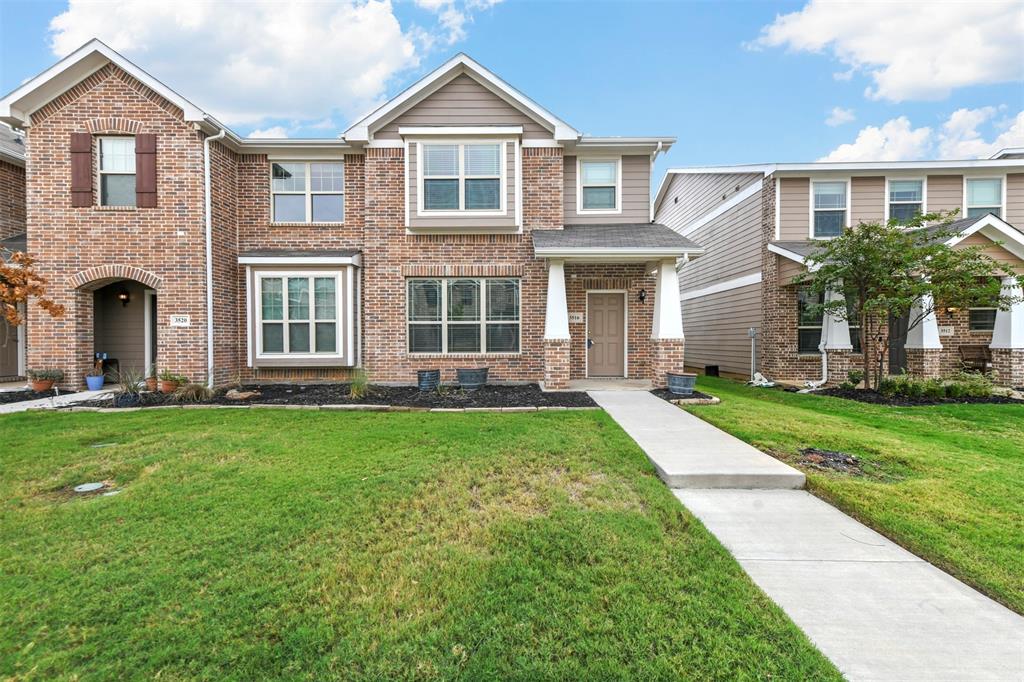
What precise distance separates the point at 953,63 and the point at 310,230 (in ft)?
76.5

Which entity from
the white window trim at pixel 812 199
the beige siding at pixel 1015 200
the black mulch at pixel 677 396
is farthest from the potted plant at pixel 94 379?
the beige siding at pixel 1015 200

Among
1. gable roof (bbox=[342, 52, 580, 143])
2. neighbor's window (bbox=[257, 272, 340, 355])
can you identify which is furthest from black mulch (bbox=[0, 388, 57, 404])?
gable roof (bbox=[342, 52, 580, 143])

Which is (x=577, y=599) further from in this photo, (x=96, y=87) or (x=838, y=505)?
(x=96, y=87)

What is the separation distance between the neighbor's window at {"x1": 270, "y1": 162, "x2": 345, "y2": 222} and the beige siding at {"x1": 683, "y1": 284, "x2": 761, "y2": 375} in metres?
11.9

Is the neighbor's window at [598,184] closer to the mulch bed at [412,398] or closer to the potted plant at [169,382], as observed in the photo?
the mulch bed at [412,398]

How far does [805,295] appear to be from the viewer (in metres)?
12.2

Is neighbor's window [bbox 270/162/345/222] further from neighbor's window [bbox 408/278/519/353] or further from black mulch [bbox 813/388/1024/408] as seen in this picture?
black mulch [bbox 813/388/1024/408]

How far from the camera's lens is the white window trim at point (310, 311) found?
10.5 meters

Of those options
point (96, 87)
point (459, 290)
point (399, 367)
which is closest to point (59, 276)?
point (96, 87)

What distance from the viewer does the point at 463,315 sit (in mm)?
10805

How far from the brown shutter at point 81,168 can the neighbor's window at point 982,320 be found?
22411 mm

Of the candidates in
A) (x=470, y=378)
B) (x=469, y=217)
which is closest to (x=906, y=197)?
(x=469, y=217)

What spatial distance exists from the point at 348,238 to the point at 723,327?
12.2 meters

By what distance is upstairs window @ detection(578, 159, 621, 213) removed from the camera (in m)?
11.2
